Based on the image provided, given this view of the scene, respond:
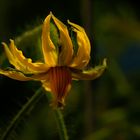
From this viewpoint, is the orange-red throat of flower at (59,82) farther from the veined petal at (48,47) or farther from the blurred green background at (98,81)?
the blurred green background at (98,81)

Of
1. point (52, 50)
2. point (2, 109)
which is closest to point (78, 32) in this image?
point (52, 50)

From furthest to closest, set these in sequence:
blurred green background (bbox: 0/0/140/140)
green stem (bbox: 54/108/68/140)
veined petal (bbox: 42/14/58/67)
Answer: blurred green background (bbox: 0/0/140/140), green stem (bbox: 54/108/68/140), veined petal (bbox: 42/14/58/67)

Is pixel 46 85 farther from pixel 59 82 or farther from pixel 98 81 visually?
pixel 98 81

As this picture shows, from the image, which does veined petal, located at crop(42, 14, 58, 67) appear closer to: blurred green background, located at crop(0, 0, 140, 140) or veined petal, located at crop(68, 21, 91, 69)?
veined petal, located at crop(68, 21, 91, 69)

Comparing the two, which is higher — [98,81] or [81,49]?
[81,49]

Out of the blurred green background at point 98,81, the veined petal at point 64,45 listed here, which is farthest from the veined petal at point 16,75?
the blurred green background at point 98,81

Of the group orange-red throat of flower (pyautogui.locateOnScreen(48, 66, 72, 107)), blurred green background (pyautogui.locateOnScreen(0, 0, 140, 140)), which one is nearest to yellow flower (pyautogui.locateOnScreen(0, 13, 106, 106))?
orange-red throat of flower (pyautogui.locateOnScreen(48, 66, 72, 107))

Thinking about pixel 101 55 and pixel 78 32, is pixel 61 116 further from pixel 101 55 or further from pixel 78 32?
pixel 101 55

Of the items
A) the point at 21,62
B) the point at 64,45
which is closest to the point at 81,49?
the point at 64,45
